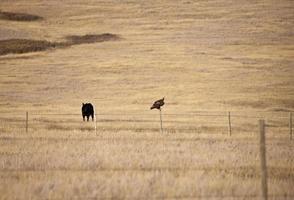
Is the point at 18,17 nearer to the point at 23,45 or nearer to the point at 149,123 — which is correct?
the point at 23,45

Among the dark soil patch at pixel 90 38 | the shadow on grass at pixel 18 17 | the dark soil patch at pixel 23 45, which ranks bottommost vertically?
the dark soil patch at pixel 23 45

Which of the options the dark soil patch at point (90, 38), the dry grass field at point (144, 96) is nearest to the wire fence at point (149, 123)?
the dry grass field at point (144, 96)

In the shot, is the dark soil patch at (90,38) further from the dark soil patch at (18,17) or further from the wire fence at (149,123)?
the wire fence at (149,123)

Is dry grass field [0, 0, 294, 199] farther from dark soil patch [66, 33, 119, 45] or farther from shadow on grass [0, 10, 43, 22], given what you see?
shadow on grass [0, 10, 43, 22]

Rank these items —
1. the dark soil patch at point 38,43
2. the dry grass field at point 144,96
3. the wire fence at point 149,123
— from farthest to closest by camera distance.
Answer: the dark soil patch at point 38,43
the wire fence at point 149,123
the dry grass field at point 144,96

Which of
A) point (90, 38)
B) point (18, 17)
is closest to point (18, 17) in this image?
point (18, 17)

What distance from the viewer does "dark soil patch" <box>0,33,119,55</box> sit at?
73875 mm

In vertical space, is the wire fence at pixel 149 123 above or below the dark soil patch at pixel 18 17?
below

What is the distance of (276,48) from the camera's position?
69250 millimetres

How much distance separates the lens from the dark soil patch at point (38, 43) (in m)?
73.9

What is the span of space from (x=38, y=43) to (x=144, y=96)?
1300 inches

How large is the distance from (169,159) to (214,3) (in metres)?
87.8

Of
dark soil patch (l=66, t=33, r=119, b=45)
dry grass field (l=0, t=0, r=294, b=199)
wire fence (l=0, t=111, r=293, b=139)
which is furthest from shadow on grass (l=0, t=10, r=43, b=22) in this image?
wire fence (l=0, t=111, r=293, b=139)

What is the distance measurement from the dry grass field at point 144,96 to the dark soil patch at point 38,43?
0.13 meters
